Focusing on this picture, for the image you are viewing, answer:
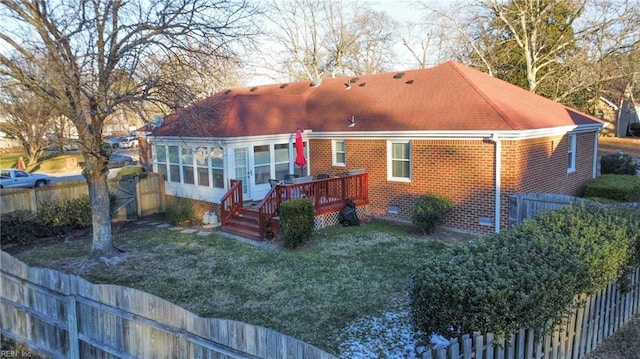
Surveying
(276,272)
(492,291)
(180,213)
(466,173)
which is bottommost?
(276,272)

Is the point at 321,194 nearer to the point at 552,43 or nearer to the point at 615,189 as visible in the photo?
the point at 615,189

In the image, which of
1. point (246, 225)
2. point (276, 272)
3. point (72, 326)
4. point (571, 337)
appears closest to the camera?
point (72, 326)

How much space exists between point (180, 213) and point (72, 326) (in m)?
9.98

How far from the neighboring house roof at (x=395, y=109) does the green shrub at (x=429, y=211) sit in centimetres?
210

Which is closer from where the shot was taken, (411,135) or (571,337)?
(571,337)

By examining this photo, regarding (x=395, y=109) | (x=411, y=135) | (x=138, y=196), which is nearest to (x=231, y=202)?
(x=138, y=196)

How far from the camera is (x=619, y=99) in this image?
43406mm

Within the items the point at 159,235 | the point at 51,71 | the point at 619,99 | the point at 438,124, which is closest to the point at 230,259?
the point at 159,235

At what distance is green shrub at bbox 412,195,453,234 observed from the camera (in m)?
12.7

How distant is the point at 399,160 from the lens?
583 inches

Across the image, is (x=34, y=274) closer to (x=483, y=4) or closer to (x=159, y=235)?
(x=159, y=235)

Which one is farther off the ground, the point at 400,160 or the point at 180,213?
the point at 400,160

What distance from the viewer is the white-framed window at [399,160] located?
14.6 metres

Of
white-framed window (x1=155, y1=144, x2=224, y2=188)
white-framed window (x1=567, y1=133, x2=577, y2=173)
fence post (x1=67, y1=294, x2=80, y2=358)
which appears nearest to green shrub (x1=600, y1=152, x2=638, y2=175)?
white-framed window (x1=567, y1=133, x2=577, y2=173)
